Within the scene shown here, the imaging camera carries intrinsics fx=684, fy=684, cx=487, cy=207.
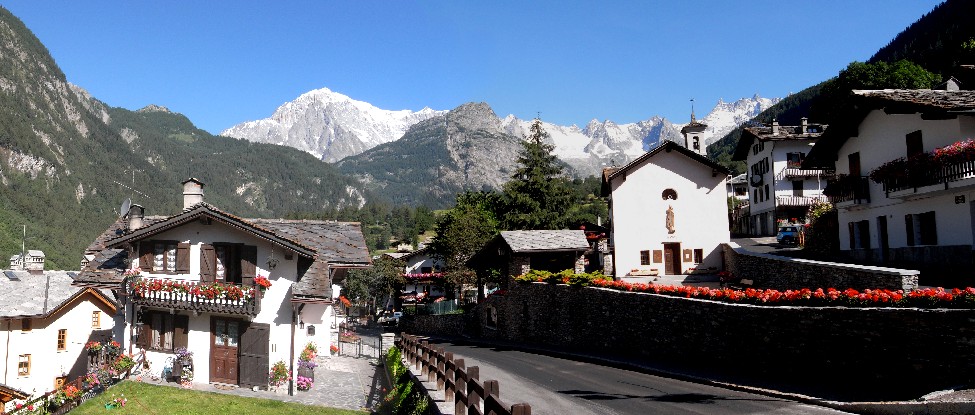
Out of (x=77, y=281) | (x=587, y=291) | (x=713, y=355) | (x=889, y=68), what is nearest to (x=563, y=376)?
(x=713, y=355)

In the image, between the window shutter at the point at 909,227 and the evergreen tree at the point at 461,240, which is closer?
the window shutter at the point at 909,227

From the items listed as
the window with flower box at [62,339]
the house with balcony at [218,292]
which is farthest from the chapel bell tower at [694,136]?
the window with flower box at [62,339]

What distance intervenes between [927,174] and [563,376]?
1441 centimetres

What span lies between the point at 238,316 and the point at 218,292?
1.31 metres

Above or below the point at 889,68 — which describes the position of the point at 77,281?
below

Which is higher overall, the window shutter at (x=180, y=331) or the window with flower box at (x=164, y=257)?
the window with flower box at (x=164, y=257)

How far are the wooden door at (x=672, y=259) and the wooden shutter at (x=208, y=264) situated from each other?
23.5 metres

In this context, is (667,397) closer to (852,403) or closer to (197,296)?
(852,403)

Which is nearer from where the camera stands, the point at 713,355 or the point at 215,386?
the point at 713,355

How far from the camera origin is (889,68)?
70125 mm

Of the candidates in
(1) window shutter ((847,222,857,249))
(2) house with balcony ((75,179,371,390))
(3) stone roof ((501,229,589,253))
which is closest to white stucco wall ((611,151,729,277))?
(3) stone roof ((501,229,589,253))

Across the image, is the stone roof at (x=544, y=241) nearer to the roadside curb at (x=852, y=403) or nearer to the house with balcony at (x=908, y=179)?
the house with balcony at (x=908, y=179)

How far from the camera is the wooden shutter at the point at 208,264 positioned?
26844 mm

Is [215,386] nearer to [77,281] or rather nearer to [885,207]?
[77,281]
